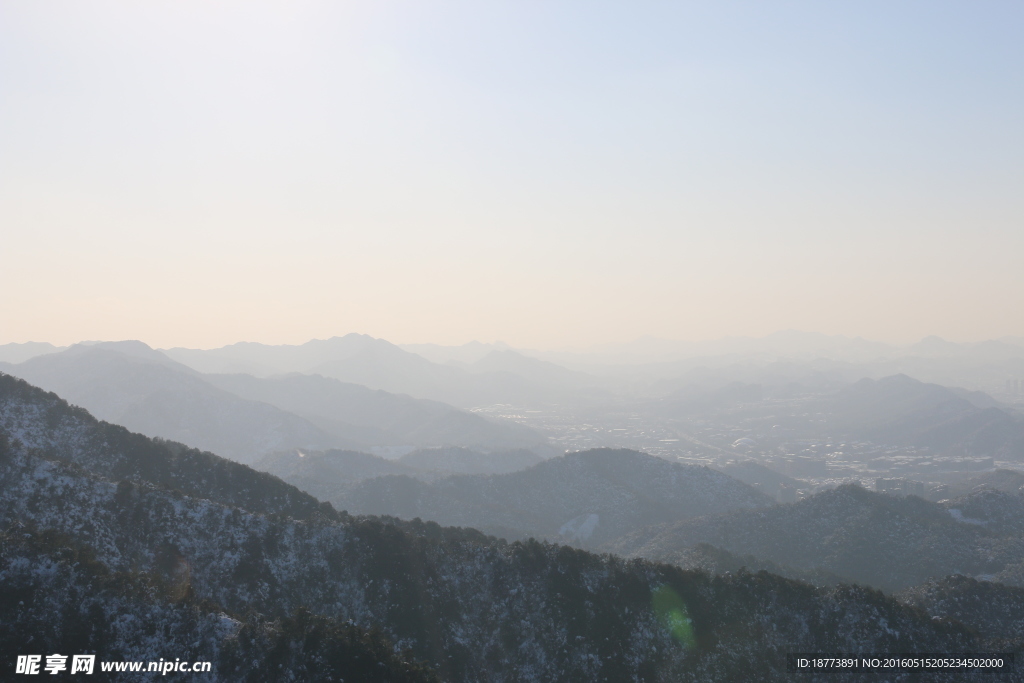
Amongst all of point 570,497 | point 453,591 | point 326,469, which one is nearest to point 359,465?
point 326,469

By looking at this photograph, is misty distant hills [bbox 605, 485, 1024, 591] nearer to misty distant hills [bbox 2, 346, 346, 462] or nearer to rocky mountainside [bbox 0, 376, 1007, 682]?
rocky mountainside [bbox 0, 376, 1007, 682]

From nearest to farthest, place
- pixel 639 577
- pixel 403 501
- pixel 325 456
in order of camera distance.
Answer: pixel 639 577 → pixel 403 501 → pixel 325 456

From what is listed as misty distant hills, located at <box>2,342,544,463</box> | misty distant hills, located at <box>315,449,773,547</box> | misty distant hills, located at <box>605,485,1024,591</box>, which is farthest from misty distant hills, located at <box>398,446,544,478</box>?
misty distant hills, located at <box>605,485,1024,591</box>

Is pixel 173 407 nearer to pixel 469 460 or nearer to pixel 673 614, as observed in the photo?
pixel 469 460

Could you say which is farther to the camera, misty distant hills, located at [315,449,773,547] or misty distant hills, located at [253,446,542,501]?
misty distant hills, located at [253,446,542,501]

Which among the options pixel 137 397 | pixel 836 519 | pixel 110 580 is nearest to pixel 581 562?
pixel 110 580

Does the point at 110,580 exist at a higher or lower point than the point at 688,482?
higher

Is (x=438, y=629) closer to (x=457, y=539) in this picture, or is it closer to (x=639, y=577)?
(x=457, y=539)
